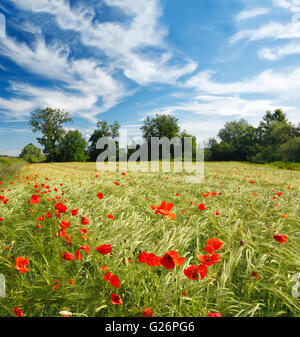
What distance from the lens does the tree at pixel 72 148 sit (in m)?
38.3

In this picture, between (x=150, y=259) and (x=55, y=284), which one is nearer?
(x=150, y=259)

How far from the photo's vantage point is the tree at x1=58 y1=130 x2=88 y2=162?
38.3m

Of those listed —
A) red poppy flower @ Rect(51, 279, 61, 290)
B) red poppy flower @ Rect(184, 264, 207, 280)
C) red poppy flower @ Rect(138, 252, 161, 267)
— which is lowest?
red poppy flower @ Rect(51, 279, 61, 290)

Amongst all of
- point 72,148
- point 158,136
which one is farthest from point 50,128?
point 158,136

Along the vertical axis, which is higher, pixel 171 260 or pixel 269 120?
pixel 269 120

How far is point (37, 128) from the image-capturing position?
36.5m

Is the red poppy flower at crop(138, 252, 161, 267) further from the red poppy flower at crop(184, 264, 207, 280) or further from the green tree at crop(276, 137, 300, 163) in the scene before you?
the green tree at crop(276, 137, 300, 163)

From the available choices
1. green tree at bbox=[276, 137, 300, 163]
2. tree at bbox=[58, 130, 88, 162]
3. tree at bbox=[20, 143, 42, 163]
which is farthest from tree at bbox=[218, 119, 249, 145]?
tree at bbox=[20, 143, 42, 163]

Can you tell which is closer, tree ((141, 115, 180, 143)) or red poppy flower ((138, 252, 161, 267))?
red poppy flower ((138, 252, 161, 267))

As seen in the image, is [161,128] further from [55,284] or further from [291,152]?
[55,284]

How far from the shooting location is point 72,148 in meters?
39.3
